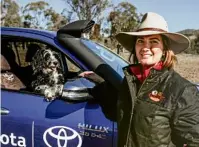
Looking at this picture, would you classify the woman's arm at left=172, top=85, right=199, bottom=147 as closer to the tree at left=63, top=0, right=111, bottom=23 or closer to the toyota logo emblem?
the toyota logo emblem

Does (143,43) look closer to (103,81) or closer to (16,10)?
(103,81)

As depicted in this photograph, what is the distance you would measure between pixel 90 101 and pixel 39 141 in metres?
0.49

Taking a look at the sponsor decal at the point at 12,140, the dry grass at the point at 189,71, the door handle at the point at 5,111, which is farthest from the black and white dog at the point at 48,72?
the dry grass at the point at 189,71

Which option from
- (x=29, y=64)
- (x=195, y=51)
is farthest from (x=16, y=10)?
(x=29, y=64)

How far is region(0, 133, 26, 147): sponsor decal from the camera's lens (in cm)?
278

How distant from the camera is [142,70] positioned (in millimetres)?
2111

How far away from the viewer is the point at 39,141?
273cm

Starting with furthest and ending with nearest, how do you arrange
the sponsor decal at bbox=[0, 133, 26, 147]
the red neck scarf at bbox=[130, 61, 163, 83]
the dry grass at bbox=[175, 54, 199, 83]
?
the dry grass at bbox=[175, 54, 199, 83] → the sponsor decal at bbox=[0, 133, 26, 147] → the red neck scarf at bbox=[130, 61, 163, 83]

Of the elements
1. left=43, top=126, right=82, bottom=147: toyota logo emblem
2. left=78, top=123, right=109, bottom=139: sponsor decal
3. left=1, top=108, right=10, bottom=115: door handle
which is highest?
left=1, top=108, right=10, bottom=115: door handle

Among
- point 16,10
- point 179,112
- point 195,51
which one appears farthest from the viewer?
point 195,51

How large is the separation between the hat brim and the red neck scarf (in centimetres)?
17

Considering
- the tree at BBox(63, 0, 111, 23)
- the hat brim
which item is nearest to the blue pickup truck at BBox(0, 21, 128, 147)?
the hat brim

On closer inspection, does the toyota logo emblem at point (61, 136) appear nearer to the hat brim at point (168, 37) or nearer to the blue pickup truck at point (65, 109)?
the blue pickup truck at point (65, 109)

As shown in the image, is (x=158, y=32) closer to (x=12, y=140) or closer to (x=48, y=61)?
(x=48, y=61)
